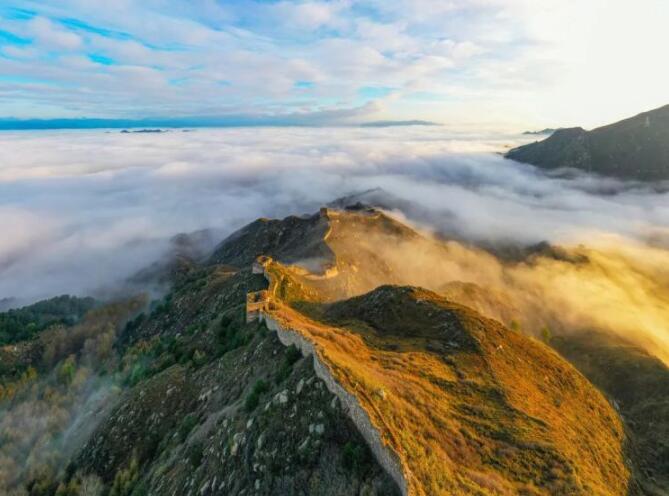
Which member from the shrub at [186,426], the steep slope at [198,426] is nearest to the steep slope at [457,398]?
the steep slope at [198,426]

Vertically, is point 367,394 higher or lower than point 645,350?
higher

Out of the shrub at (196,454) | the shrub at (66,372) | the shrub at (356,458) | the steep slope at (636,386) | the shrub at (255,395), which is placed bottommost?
the shrub at (66,372)

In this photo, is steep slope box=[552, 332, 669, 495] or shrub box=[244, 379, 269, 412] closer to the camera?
shrub box=[244, 379, 269, 412]

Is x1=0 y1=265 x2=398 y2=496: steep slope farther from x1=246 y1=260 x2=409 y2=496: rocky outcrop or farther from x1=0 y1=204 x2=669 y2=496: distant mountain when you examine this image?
x1=246 y1=260 x2=409 y2=496: rocky outcrop

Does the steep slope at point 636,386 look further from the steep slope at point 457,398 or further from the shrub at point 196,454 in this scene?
the shrub at point 196,454

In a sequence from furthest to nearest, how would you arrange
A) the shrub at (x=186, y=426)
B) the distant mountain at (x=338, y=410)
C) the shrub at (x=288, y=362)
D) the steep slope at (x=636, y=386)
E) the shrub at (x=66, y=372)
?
the shrub at (x=66, y=372) < the steep slope at (x=636, y=386) < the shrub at (x=186, y=426) < the shrub at (x=288, y=362) < the distant mountain at (x=338, y=410)

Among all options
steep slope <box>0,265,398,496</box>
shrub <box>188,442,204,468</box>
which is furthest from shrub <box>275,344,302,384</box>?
shrub <box>188,442,204,468</box>

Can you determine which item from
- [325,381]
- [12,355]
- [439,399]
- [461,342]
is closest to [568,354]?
[461,342]

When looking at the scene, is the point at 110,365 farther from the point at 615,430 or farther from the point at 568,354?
the point at 568,354

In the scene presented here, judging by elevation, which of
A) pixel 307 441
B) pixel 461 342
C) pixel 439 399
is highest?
pixel 307 441
